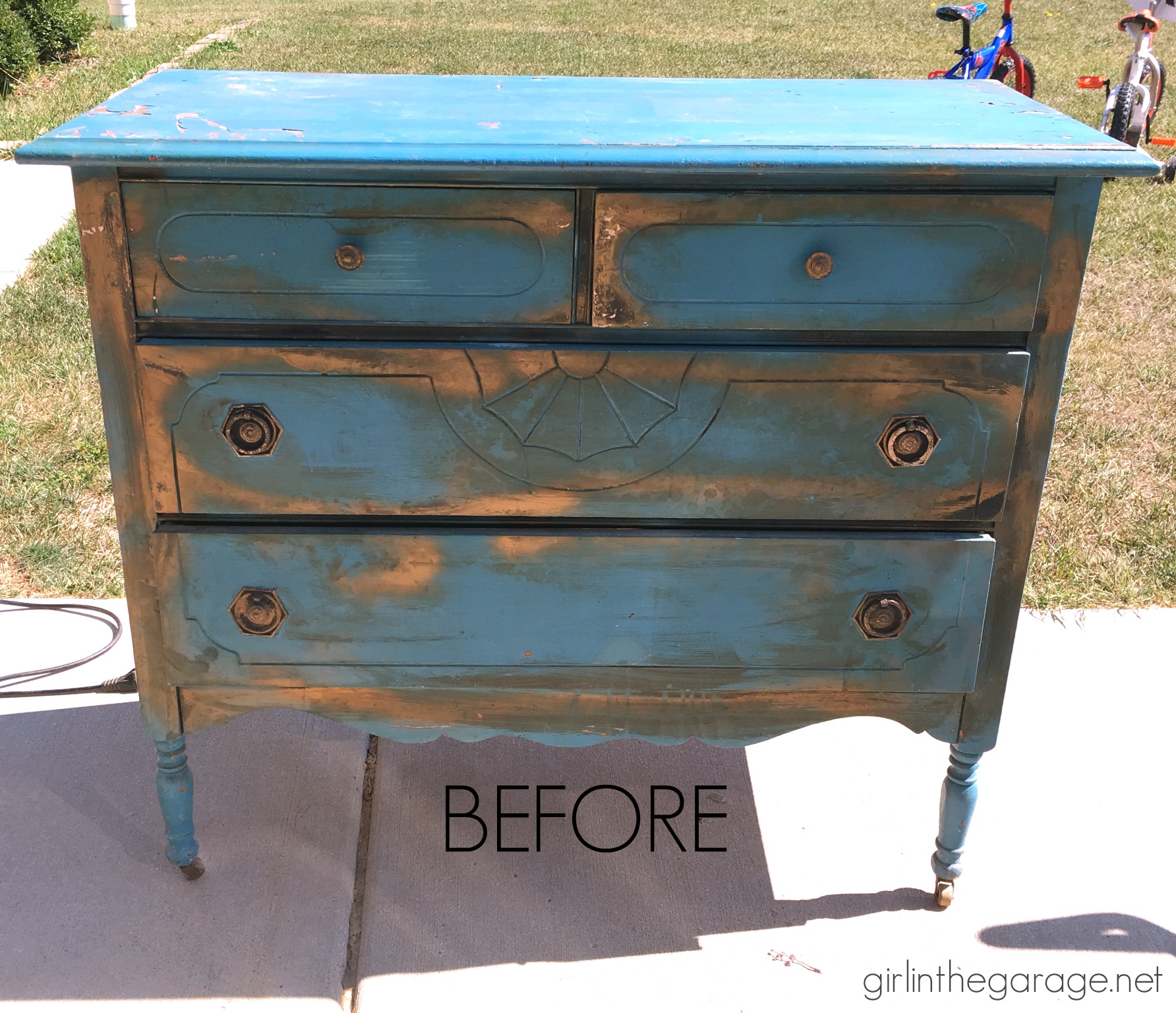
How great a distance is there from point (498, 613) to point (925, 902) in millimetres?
1011

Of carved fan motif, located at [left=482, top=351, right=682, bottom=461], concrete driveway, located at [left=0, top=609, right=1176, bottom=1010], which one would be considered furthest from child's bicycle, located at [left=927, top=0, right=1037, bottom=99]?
carved fan motif, located at [left=482, top=351, right=682, bottom=461]

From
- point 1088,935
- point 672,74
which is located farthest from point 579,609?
point 672,74

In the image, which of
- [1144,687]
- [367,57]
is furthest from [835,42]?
[1144,687]

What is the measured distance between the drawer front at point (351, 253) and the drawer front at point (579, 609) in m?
0.38

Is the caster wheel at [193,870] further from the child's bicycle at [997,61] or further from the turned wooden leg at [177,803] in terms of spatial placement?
the child's bicycle at [997,61]

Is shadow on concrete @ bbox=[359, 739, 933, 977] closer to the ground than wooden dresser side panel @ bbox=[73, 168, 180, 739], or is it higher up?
closer to the ground

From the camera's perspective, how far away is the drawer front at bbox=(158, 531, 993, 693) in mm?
1906

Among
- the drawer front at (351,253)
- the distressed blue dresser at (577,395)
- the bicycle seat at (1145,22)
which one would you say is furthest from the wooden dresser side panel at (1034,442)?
the bicycle seat at (1145,22)

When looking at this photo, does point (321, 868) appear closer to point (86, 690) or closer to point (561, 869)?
point (561, 869)

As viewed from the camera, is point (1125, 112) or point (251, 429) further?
point (1125, 112)

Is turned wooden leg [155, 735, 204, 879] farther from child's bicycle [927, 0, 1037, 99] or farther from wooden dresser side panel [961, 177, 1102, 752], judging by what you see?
child's bicycle [927, 0, 1037, 99]

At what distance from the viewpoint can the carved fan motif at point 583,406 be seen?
1773 mm

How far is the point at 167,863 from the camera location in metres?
2.23

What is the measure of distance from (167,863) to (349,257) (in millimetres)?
1263
